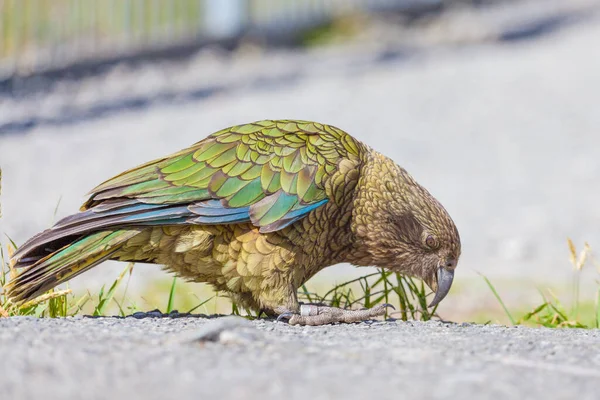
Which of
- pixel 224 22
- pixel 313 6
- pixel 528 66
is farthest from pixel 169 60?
pixel 528 66

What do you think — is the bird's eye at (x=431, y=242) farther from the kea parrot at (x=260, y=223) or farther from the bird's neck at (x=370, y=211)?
the bird's neck at (x=370, y=211)

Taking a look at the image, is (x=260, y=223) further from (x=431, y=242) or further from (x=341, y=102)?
(x=341, y=102)

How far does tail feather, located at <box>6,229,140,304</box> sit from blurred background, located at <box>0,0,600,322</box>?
2.52m

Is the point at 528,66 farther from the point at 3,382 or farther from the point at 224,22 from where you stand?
the point at 3,382

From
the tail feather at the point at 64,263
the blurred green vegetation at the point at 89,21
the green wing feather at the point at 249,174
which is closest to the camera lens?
the tail feather at the point at 64,263

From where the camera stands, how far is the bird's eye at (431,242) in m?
5.22

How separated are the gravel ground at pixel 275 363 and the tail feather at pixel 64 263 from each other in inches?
15.7

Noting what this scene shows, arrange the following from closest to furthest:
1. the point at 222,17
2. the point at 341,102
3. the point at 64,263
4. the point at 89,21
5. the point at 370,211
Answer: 1. the point at 64,263
2. the point at 370,211
3. the point at 341,102
4. the point at 89,21
5. the point at 222,17

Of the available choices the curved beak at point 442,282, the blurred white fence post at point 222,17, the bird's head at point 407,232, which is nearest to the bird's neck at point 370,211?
the bird's head at point 407,232

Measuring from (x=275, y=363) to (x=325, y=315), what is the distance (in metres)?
1.62

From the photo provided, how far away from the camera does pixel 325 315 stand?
4949 millimetres

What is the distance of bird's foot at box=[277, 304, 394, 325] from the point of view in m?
4.93

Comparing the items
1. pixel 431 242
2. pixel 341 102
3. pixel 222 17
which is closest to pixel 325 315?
pixel 431 242

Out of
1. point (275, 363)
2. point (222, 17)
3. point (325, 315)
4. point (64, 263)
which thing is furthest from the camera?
point (222, 17)
